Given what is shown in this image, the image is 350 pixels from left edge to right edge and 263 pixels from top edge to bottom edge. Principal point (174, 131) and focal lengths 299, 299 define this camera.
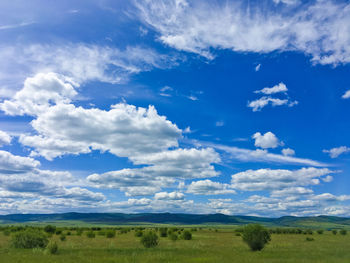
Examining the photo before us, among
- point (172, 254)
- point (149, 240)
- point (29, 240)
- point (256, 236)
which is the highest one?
point (256, 236)

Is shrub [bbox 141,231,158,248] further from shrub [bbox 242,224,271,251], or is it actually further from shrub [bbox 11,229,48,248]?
shrub [bbox 11,229,48,248]

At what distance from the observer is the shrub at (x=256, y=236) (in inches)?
1377

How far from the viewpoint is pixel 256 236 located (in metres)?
35.0

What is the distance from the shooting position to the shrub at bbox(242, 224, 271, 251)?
35.0 m

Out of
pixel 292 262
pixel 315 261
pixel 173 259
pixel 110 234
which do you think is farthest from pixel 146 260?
pixel 110 234

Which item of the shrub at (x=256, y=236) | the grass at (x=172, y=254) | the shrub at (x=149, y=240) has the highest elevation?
the shrub at (x=256, y=236)

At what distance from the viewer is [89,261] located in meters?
24.9

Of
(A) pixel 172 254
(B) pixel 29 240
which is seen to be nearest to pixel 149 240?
(A) pixel 172 254

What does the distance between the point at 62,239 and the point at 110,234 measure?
11539 millimetres

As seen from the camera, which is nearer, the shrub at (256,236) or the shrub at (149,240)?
the shrub at (256,236)

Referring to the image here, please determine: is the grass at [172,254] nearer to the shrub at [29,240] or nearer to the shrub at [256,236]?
the shrub at [256,236]

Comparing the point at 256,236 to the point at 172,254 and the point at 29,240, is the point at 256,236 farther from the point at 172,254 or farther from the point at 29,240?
the point at 29,240

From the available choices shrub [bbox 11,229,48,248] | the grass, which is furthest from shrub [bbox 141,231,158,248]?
shrub [bbox 11,229,48,248]

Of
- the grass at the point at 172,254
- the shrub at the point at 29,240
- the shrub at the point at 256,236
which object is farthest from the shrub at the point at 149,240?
the shrub at the point at 29,240
